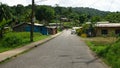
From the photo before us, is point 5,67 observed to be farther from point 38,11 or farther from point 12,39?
point 38,11

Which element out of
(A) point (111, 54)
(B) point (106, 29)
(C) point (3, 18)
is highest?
(C) point (3, 18)

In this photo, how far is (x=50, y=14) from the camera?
186625 mm

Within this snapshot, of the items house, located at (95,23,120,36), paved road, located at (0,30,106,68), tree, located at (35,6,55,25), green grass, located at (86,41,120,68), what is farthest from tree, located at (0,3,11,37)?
tree, located at (35,6,55,25)

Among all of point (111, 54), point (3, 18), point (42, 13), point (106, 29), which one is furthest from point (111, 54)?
point (42, 13)

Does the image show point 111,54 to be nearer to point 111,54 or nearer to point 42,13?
point 111,54

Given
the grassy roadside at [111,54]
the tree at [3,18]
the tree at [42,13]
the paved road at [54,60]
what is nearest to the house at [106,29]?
the tree at [3,18]

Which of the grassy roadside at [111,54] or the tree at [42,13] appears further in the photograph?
the tree at [42,13]

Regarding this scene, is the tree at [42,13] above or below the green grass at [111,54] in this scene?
below

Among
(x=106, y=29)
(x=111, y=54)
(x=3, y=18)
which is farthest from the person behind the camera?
Answer: (x=106, y=29)

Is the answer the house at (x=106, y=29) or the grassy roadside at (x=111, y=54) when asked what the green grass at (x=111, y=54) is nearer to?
the grassy roadside at (x=111, y=54)

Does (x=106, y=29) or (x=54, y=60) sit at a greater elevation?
(x=54, y=60)

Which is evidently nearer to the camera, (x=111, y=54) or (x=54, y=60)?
(x=54, y=60)

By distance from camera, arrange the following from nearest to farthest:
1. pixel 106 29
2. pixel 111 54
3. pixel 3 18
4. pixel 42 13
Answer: pixel 111 54 < pixel 3 18 < pixel 106 29 < pixel 42 13

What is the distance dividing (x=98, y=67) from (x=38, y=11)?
537 ft
